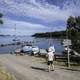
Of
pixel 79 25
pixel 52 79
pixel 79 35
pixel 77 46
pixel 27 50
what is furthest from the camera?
pixel 79 25

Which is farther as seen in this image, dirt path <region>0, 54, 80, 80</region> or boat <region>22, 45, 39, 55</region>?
boat <region>22, 45, 39, 55</region>

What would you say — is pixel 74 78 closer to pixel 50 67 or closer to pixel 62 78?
pixel 62 78

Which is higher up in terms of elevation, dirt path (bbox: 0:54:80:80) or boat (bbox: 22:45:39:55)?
boat (bbox: 22:45:39:55)

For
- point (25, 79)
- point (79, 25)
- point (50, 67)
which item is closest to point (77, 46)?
point (79, 25)

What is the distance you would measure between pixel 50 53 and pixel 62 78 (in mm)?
4968

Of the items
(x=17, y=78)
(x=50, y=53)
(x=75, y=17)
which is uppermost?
(x=75, y=17)

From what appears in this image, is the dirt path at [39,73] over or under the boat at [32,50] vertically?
under

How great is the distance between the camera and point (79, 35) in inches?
3991

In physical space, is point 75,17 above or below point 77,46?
above

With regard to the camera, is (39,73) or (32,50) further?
(32,50)

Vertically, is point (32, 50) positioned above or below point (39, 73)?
above

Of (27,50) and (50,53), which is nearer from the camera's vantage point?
(50,53)

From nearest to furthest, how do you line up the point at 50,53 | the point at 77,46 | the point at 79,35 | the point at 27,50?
the point at 50,53 < the point at 27,50 < the point at 77,46 < the point at 79,35

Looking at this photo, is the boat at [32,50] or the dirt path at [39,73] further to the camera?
the boat at [32,50]
